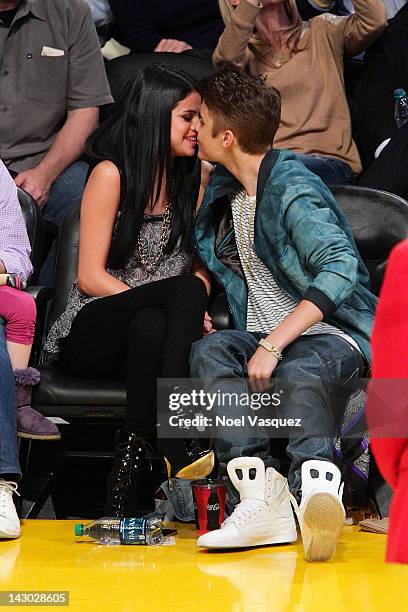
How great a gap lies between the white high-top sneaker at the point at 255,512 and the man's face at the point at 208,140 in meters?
0.97

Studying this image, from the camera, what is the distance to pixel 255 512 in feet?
9.07

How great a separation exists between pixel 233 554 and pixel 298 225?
3.11ft

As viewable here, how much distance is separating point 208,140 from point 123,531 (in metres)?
1.20

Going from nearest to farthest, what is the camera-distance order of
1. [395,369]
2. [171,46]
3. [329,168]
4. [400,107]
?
[395,369], [329,168], [400,107], [171,46]

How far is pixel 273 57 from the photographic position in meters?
4.42

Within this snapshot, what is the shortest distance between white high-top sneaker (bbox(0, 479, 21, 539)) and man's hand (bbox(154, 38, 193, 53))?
2.43 meters

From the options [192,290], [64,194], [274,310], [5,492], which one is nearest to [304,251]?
[274,310]

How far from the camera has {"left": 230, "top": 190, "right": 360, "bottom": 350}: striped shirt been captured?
10.6 feet

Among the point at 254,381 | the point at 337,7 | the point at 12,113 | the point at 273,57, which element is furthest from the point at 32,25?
the point at 254,381

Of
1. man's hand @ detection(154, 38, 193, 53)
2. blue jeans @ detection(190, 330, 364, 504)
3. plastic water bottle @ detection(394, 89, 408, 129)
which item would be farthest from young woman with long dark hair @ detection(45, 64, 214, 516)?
man's hand @ detection(154, 38, 193, 53)

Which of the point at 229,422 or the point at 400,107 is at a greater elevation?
the point at 400,107

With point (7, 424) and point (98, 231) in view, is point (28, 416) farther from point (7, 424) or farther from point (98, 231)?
point (98, 231)

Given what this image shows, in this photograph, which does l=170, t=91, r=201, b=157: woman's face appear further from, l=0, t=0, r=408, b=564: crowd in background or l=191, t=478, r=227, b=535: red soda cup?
l=191, t=478, r=227, b=535: red soda cup

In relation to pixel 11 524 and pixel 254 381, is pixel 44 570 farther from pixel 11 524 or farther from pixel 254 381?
pixel 254 381
